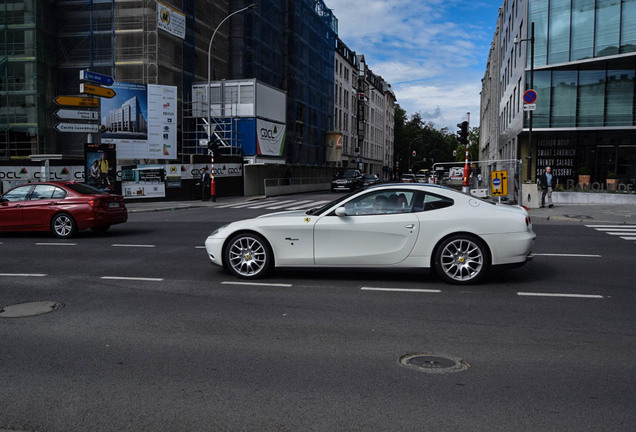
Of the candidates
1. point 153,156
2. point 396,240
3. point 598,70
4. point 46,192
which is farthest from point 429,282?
point 153,156

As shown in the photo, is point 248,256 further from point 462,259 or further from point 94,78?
point 94,78

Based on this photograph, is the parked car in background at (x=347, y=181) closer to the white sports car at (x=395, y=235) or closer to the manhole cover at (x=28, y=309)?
the white sports car at (x=395, y=235)

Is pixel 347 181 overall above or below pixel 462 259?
above

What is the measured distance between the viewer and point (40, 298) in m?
7.20

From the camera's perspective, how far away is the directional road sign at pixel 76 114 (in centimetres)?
2147

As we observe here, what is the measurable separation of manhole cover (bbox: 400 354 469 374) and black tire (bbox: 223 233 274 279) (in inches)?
147

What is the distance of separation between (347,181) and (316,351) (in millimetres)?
40940

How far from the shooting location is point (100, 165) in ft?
84.0

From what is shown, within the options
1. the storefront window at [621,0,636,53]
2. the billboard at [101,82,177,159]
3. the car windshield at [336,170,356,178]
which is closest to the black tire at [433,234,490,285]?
the storefront window at [621,0,636,53]

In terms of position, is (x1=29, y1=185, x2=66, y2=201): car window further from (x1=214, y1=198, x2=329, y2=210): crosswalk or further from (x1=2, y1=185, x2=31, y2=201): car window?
(x1=214, y1=198, x2=329, y2=210): crosswalk

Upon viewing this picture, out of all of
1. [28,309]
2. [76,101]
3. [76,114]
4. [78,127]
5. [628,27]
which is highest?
[628,27]

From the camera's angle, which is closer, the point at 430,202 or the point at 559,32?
the point at 430,202

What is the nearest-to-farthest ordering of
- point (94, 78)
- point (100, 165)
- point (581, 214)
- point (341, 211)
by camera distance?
point (341, 211)
point (581, 214)
point (94, 78)
point (100, 165)

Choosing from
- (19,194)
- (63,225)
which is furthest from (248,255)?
(19,194)
